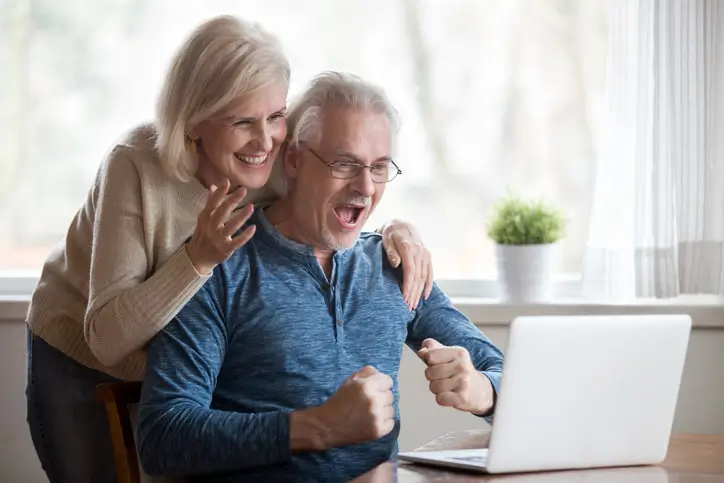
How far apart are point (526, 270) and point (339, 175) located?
1086mm

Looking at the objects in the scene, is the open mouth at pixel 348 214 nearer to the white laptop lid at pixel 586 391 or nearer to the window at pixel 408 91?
the white laptop lid at pixel 586 391

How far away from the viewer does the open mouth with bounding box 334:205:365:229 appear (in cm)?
200

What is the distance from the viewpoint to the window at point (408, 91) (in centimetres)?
309

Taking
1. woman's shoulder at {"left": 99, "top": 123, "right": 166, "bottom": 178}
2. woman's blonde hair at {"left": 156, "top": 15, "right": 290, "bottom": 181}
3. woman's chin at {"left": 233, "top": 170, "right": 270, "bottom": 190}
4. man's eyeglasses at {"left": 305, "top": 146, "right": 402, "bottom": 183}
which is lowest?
man's eyeglasses at {"left": 305, "top": 146, "right": 402, "bottom": 183}

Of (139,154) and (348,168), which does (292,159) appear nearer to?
(348,168)

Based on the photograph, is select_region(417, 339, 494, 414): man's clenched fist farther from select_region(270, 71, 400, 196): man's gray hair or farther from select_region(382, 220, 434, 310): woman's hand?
select_region(270, 71, 400, 196): man's gray hair

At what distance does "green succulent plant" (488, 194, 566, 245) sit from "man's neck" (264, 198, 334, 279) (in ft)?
3.23

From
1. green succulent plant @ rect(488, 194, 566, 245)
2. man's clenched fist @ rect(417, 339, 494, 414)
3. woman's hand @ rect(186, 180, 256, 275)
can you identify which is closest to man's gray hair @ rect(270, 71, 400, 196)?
woman's hand @ rect(186, 180, 256, 275)

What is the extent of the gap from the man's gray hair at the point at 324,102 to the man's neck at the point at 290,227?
0.35 ft

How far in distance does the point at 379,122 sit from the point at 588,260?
1.14 meters

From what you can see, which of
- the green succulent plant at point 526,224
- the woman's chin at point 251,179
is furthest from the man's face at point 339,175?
the green succulent plant at point 526,224

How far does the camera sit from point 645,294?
113 inches

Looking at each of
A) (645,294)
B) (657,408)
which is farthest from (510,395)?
(645,294)

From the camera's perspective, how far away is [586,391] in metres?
1.55
